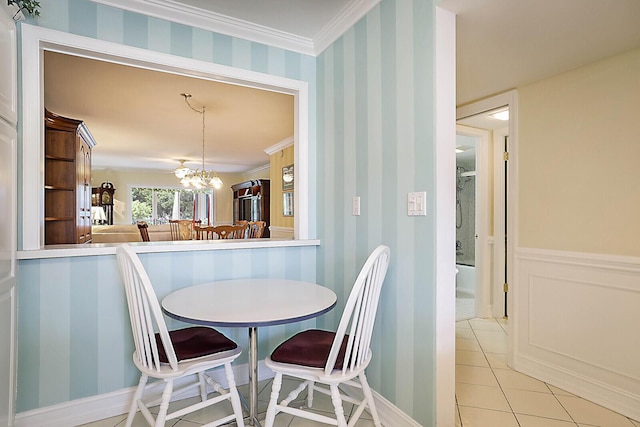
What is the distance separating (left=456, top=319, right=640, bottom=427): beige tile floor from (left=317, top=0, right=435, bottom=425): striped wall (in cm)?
54

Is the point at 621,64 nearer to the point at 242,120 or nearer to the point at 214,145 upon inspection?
the point at 242,120

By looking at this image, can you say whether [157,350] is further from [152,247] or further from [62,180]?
[62,180]

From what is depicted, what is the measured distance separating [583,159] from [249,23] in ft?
7.70

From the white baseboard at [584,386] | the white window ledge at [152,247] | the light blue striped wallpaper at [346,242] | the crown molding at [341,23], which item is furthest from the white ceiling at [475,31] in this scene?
the white baseboard at [584,386]

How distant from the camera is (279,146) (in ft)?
19.6

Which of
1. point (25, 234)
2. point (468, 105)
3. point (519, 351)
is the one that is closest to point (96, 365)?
point (25, 234)

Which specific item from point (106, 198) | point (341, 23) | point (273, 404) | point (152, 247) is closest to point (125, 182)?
point (106, 198)

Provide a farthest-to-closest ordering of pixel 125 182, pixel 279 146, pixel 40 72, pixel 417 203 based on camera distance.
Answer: pixel 125 182 < pixel 279 146 < pixel 40 72 < pixel 417 203

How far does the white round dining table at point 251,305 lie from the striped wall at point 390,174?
0.39m

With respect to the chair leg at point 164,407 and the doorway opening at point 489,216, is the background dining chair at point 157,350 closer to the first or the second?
the chair leg at point 164,407

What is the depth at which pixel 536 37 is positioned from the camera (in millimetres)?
1919

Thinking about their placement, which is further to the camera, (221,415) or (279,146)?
(279,146)

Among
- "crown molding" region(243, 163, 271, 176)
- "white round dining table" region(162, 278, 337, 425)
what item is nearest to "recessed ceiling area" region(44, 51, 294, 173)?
"crown molding" region(243, 163, 271, 176)

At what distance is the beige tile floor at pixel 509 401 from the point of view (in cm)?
190
